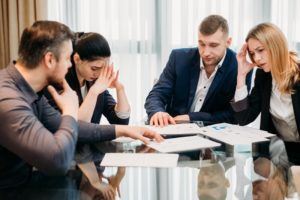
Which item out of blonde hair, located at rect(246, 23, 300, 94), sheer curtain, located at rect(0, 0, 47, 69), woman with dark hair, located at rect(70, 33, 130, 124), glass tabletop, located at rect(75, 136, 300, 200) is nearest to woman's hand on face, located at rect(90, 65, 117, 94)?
woman with dark hair, located at rect(70, 33, 130, 124)

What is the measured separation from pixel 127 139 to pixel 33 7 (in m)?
1.98

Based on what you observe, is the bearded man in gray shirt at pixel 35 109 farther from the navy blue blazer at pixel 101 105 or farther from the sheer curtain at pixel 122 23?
the sheer curtain at pixel 122 23

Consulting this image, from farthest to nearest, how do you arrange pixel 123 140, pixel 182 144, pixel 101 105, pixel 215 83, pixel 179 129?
pixel 215 83 → pixel 101 105 → pixel 179 129 → pixel 123 140 → pixel 182 144

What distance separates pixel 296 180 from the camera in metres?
1.42

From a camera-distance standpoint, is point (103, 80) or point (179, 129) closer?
point (179, 129)

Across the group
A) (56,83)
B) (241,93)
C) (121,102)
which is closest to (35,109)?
(56,83)

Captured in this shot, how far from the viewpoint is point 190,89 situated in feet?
8.56

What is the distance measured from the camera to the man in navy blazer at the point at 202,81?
2.43m

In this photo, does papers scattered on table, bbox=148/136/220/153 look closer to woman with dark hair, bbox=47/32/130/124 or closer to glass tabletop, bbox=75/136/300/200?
glass tabletop, bbox=75/136/300/200

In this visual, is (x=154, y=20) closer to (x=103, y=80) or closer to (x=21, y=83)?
(x=103, y=80)

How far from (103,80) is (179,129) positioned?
0.52m

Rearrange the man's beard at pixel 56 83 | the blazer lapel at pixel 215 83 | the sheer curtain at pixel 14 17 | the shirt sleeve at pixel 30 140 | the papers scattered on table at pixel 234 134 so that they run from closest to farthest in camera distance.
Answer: the shirt sleeve at pixel 30 140, the man's beard at pixel 56 83, the papers scattered on table at pixel 234 134, the blazer lapel at pixel 215 83, the sheer curtain at pixel 14 17

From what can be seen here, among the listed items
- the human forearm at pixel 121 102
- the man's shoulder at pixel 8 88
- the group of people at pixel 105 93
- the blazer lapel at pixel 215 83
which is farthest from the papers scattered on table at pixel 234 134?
the man's shoulder at pixel 8 88

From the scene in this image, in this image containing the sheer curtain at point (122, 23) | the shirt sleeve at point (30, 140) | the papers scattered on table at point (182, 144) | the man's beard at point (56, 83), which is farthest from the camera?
the sheer curtain at point (122, 23)
